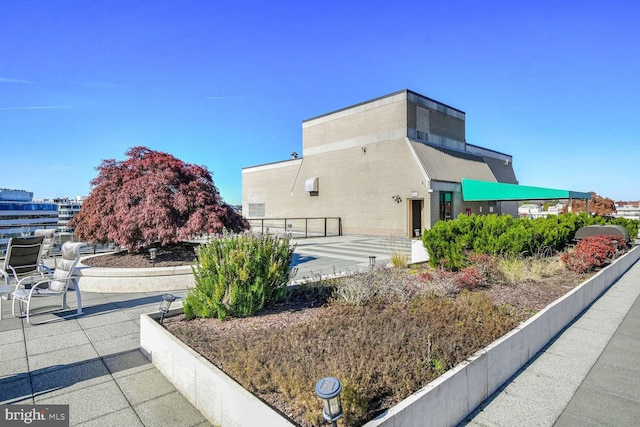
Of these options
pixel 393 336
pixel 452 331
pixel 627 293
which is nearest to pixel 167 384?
pixel 393 336

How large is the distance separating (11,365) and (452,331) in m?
4.71

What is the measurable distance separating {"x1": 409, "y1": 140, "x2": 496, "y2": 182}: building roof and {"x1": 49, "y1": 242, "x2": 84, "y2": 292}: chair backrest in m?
16.3

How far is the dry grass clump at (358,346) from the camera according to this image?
254 cm

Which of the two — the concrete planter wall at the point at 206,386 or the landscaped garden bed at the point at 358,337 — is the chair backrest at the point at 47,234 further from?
the concrete planter wall at the point at 206,386

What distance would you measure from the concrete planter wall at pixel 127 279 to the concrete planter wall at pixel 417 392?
3.01m

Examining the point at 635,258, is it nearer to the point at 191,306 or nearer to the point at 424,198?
the point at 424,198

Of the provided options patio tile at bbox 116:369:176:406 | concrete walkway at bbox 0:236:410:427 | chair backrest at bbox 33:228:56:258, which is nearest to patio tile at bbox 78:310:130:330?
concrete walkway at bbox 0:236:410:427

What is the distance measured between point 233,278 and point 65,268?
3239 millimetres

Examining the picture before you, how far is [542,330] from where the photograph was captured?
168 inches

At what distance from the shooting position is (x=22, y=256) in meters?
6.09

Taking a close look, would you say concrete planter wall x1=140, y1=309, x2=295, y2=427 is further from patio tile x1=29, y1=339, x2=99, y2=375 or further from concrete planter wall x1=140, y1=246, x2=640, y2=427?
patio tile x1=29, y1=339, x2=99, y2=375

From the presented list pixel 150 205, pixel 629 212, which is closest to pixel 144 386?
pixel 150 205

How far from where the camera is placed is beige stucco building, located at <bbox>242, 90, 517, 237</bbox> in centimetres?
1923

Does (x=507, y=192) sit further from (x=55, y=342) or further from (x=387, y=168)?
(x=55, y=342)
